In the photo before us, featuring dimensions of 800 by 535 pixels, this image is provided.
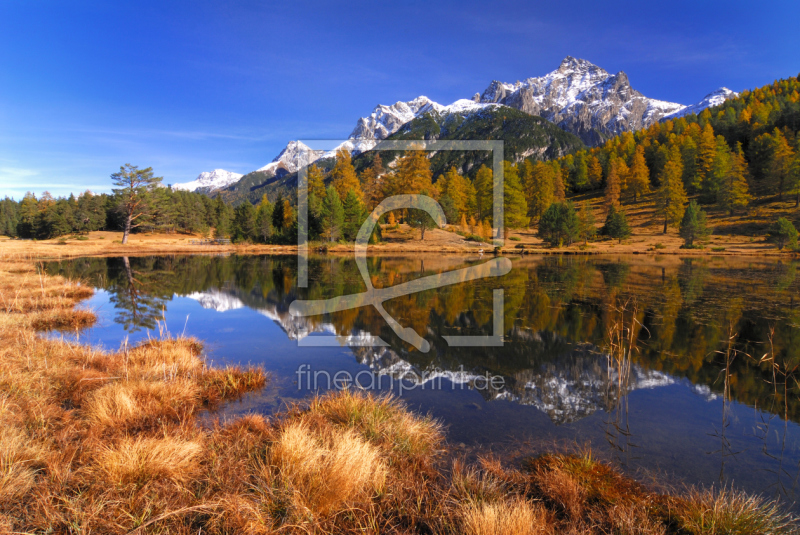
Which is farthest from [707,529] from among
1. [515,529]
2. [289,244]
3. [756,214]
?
[756,214]

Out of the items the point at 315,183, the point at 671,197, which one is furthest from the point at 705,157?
the point at 315,183

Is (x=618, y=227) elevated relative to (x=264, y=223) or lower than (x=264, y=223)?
lower

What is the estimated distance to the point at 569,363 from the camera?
9.34 meters

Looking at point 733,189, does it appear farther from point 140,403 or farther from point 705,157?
point 140,403

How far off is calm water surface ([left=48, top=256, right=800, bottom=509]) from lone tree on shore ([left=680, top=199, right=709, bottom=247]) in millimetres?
36399

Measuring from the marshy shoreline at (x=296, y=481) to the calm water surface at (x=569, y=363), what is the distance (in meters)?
0.97

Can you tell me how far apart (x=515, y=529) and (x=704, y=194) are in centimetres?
Result: 8599

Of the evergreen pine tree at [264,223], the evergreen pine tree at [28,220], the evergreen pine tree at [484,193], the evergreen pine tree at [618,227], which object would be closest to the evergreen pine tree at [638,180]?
the evergreen pine tree at [618,227]

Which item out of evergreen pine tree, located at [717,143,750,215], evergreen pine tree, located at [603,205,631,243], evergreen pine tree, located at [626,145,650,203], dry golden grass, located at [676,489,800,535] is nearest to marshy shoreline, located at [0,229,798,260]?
evergreen pine tree, located at [603,205,631,243]

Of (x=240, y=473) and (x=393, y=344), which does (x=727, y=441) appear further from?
(x=393, y=344)

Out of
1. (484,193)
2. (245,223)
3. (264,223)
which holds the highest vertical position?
(484,193)

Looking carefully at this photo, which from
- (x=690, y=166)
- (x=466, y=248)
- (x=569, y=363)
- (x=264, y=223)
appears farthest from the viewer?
(x=690, y=166)

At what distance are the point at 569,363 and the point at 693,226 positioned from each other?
55.6 m

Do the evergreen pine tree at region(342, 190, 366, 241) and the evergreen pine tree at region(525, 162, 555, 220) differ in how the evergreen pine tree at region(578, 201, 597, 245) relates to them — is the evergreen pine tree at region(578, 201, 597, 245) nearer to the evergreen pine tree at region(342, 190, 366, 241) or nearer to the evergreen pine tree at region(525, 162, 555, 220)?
the evergreen pine tree at region(525, 162, 555, 220)
